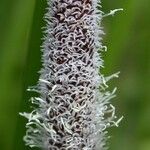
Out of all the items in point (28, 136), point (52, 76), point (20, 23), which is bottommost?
point (28, 136)

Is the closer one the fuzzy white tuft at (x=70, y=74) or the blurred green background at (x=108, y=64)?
the fuzzy white tuft at (x=70, y=74)

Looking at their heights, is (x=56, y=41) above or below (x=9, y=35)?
below

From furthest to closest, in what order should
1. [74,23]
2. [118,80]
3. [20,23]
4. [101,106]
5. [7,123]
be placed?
[118,80]
[20,23]
[7,123]
[101,106]
[74,23]

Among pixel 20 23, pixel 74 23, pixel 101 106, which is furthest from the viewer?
pixel 20 23

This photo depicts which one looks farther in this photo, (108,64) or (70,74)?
(108,64)

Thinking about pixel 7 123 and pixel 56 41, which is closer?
pixel 56 41

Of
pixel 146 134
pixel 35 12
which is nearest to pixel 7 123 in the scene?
pixel 35 12

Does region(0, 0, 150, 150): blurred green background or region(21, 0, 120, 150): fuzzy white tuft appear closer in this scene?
region(21, 0, 120, 150): fuzzy white tuft

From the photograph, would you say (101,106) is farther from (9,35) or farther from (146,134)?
(146,134)
